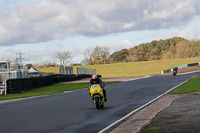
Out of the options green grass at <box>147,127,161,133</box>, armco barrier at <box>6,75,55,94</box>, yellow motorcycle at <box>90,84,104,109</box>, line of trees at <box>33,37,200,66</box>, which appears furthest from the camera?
line of trees at <box>33,37,200,66</box>

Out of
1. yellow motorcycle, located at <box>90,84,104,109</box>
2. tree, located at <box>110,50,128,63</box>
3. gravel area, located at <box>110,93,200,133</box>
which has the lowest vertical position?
gravel area, located at <box>110,93,200,133</box>

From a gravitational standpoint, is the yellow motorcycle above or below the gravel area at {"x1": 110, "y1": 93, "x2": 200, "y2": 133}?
above

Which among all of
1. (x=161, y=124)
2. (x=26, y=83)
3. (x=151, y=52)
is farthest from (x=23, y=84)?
(x=151, y=52)

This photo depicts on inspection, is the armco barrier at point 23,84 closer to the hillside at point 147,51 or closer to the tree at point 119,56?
the hillside at point 147,51

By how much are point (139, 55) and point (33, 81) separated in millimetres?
150786

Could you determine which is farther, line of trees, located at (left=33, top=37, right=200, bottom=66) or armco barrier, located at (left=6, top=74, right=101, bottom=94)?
line of trees, located at (left=33, top=37, right=200, bottom=66)

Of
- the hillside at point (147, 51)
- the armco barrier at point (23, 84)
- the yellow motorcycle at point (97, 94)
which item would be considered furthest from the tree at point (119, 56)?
the yellow motorcycle at point (97, 94)

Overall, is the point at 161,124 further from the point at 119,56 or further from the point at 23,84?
the point at 119,56

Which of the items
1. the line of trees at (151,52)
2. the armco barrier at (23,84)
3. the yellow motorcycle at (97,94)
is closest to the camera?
the yellow motorcycle at (97,94)

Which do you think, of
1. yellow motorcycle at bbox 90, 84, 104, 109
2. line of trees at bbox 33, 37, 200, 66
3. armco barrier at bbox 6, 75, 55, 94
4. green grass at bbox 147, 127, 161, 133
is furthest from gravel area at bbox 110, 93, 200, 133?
line of trees at bbox 33, 37, 200, 66

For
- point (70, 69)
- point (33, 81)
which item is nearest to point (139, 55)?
point (70, 69)

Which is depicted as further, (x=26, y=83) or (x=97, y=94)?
(x=26, y=83)

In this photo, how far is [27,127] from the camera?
9.44 meters

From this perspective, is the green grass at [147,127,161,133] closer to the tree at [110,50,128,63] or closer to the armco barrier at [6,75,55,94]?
the armco barrier at [6,75,55,94]
